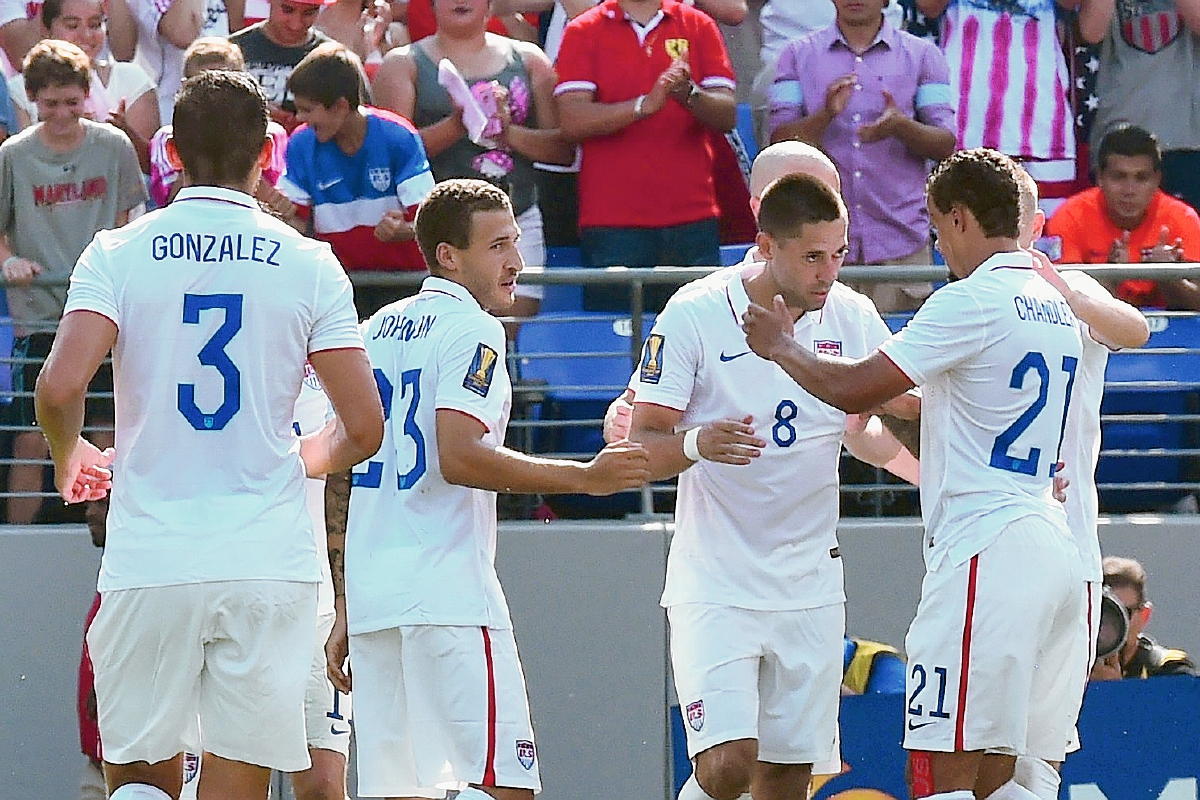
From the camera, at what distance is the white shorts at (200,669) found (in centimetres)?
493

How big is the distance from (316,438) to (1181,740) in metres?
3.96

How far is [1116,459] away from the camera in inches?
356

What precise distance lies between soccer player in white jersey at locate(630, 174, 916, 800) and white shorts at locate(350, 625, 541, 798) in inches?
28.8

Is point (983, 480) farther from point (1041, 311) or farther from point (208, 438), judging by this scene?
point (208, 438)

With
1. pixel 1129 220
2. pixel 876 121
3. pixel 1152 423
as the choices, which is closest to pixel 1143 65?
pixel 1129 220

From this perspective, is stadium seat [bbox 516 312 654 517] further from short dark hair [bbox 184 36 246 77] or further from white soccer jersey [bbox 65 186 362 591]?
white soccer jersey [bbox 65 186 362 591]

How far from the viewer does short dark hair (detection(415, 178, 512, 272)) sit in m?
5.88

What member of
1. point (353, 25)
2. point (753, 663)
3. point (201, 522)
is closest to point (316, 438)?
point (201, 522)

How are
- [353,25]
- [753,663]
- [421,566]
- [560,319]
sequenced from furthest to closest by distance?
[353,25] → [560,319] → [753,663] → [421,566]

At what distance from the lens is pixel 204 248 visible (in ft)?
16.3

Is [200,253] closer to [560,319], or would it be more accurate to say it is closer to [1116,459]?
[560,319]

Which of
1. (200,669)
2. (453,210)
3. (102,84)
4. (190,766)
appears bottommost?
(190,766)

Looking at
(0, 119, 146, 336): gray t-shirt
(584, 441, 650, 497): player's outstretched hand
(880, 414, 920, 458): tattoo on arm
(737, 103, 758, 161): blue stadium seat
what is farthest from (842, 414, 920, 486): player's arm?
(0, 119, 146, 336): gray t-shirt

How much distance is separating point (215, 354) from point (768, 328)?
63.0 inches
